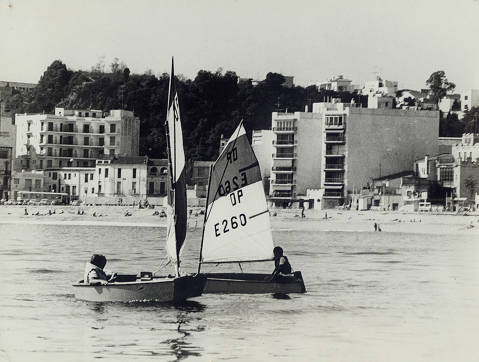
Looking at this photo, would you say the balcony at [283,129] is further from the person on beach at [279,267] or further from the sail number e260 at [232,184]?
the person on beach at [279,267]

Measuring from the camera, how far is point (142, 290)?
29031 mm

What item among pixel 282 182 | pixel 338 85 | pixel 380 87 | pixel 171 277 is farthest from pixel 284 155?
pixel 171 277

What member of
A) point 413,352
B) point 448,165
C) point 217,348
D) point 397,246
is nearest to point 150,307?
point 217,348

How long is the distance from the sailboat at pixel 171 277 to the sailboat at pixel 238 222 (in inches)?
99.6

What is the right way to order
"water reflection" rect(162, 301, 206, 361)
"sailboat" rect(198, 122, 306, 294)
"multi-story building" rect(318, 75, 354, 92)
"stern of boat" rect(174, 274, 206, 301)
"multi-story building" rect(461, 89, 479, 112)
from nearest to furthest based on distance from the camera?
"water reflection" rect(162, 301, 206, 361) < "stern of boat" rect(174, 274, 206, 301) < "sailboat" rect(198, 122, 306, 294) < "multi-story building" rect(461, 89, 479, 112) < "multi-story building" rect(318, 75, 354, 92)

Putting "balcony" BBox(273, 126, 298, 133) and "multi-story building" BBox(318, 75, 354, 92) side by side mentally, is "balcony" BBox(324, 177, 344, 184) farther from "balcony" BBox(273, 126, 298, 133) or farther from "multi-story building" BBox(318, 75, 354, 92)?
"multi-story building" BBox(318, 75, 354, 92)

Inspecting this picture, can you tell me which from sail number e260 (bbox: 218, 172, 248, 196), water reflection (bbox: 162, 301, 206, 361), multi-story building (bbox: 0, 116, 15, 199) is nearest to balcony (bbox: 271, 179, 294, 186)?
multi-story building (bbox: 0, 116, 15, 199)

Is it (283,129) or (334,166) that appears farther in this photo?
(283,129)

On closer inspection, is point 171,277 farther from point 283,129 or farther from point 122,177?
point 283,129

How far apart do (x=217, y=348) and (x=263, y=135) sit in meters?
76.4

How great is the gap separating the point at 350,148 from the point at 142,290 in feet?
219

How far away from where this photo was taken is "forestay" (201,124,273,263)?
33.2m

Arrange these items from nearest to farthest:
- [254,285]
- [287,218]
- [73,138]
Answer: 1. [254,285]
2. [287,218]
3. [73,138]

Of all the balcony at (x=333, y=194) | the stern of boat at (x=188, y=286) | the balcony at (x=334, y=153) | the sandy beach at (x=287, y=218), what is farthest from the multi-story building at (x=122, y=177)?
the stern of boat at (x=188, y=286)
